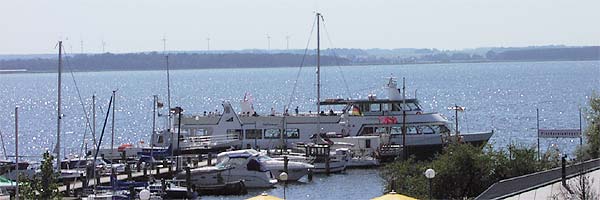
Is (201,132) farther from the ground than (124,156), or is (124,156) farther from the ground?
(201,132)

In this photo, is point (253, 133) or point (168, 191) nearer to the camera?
point (168, 191)

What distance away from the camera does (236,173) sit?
6141 cm

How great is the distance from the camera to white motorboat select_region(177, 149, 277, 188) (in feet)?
197

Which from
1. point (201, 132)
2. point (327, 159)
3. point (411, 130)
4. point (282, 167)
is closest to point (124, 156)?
point (201, 132)

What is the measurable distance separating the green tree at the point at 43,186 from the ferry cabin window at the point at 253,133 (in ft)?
118

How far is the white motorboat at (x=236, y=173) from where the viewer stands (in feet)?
197

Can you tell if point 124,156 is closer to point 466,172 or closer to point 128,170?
point 128,170

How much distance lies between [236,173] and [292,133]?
17.2m

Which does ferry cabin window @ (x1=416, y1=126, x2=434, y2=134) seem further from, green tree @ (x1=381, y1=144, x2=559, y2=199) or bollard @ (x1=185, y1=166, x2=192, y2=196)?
green tree @ (x1=381, y1=144, x2=559, y2=199)

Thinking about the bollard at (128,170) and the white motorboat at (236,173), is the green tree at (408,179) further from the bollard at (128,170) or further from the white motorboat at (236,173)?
the bollard at (128,170)

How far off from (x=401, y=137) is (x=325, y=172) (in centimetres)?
920

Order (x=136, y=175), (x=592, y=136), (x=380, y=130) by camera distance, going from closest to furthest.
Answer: (x=592, y=136)
(x=136, y=175)
(x=380, y=130)

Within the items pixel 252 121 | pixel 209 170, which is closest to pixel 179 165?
pixel 209 170

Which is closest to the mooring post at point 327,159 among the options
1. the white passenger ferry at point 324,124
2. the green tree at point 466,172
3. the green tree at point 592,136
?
the white passenger ferry at point 324,124
